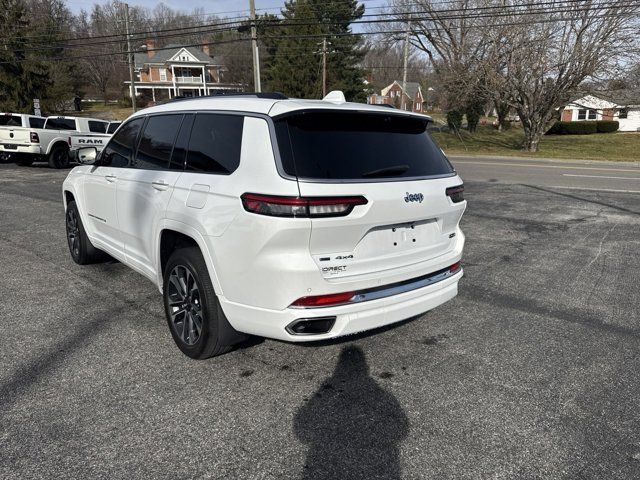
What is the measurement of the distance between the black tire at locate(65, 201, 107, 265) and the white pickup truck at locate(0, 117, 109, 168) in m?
13.8

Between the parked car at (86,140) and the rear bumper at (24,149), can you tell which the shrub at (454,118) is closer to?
the parked car at (86,140)

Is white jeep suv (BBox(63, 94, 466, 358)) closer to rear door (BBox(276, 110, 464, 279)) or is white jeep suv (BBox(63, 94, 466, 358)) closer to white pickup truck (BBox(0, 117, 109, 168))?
rear door (BBox(276, 110, 464, 279))

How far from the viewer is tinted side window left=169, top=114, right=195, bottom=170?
3682mm

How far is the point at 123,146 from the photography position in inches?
183

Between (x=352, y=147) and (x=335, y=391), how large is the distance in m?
1.59

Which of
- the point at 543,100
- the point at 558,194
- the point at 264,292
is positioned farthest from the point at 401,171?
the point at 543,100

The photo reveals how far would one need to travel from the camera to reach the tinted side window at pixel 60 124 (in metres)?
18.0

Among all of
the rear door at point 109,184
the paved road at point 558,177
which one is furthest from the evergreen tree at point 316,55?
the rear door at point 109,184

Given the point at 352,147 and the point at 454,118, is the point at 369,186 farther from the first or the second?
the point at 454,118

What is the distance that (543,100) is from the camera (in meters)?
26.6

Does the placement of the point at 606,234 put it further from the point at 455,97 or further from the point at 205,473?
the point at 455,97

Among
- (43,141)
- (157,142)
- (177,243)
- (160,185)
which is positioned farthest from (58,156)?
(177,243)

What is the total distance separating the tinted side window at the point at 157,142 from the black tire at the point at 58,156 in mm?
15953

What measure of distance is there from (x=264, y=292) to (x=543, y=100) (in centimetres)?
2788
